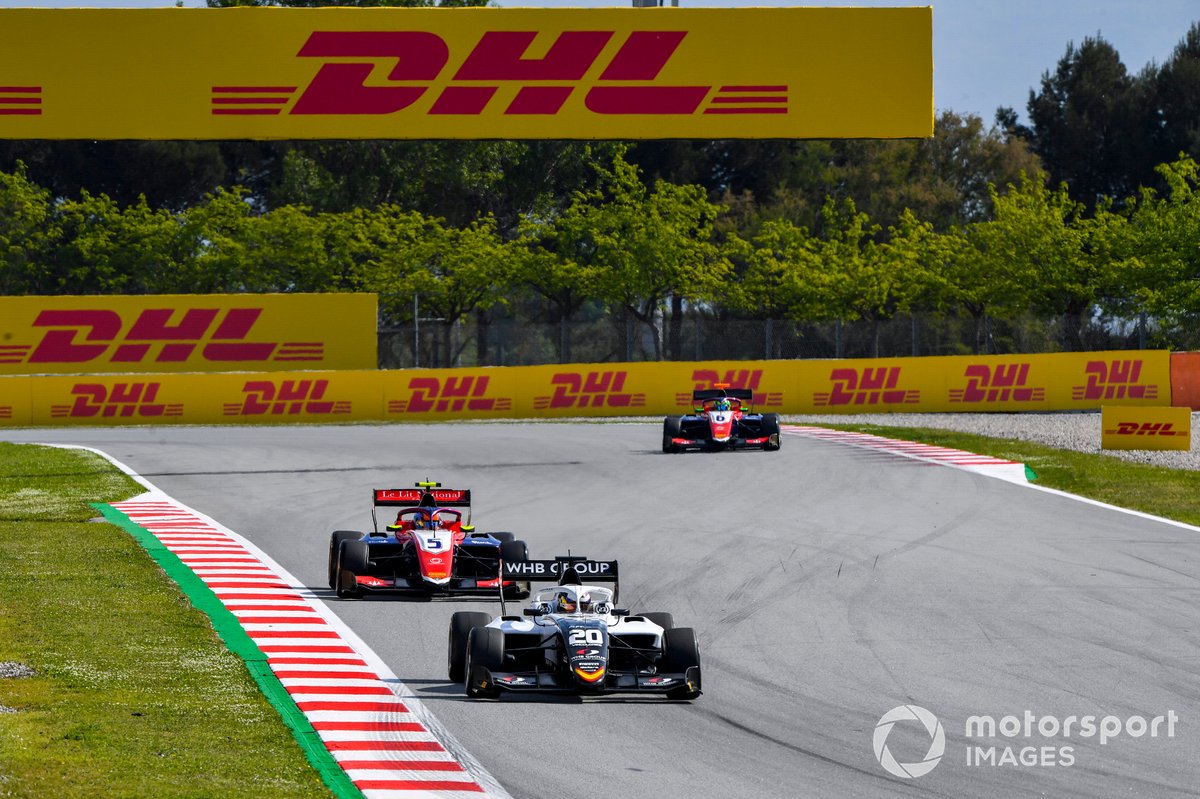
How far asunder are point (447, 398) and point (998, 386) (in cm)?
1437

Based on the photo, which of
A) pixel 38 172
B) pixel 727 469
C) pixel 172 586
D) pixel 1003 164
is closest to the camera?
pixel 172 586

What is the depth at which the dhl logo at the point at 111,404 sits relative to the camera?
134 ft

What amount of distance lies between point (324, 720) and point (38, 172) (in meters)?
65.8

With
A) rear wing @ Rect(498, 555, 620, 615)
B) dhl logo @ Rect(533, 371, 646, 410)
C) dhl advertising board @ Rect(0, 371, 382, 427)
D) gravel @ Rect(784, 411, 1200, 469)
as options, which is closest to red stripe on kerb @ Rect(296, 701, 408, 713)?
rear wing @ Rect(498, 555, 620, 615)

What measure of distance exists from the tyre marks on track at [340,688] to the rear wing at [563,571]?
1.22m

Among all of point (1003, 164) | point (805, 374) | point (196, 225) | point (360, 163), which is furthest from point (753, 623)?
point (1003, 164)

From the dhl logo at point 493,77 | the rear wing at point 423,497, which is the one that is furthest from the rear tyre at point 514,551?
the dhl logo at point 493,77

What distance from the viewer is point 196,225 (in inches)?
2387

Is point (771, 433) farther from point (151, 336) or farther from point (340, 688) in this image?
point (151, 336)

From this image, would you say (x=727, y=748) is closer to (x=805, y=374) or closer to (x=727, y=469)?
A: (x=727, y=469)

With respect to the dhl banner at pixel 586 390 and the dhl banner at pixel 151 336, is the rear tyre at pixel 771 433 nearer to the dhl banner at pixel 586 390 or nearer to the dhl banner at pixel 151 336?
the dhl banner at pixel 586 390

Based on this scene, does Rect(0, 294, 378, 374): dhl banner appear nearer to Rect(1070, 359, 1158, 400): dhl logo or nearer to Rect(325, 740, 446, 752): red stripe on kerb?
Rect(1070, 359, 1158, 400): dhl logo

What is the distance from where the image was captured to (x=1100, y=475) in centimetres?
2630

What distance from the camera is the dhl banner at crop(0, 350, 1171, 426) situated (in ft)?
134
